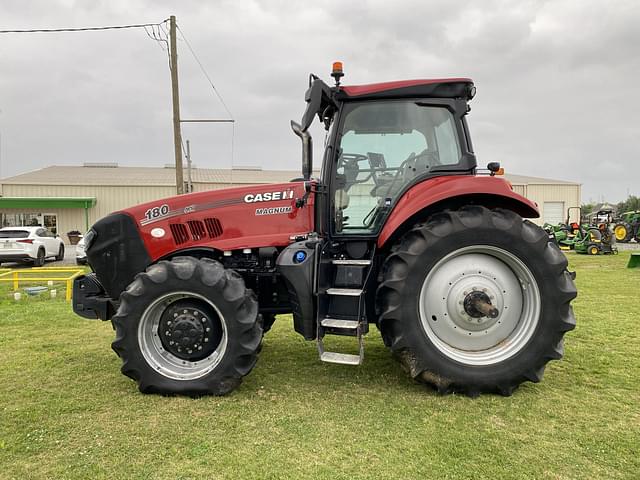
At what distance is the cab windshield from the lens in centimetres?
401

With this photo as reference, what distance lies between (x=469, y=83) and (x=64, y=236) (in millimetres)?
30096

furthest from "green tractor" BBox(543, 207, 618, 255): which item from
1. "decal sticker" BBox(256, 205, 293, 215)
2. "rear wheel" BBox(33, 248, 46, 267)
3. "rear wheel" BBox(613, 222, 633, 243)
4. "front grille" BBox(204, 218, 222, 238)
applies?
"rear wheel" BBox(33, 248, 46, 267)

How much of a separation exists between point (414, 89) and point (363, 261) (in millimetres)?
1527

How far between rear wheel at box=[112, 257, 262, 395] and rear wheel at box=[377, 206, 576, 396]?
1157mm

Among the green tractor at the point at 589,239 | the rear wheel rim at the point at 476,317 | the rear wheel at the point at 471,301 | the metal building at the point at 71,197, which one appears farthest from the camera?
the metal building at the point at 71,197

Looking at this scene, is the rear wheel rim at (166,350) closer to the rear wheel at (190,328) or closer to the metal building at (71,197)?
the rear wheel at (190,328)

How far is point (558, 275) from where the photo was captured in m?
3.62

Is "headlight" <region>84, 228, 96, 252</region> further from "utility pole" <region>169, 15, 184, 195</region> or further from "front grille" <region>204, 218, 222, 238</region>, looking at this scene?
"utility pole" <region>169, 15, 184, 195</region>

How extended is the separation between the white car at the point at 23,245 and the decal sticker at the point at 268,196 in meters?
14.0

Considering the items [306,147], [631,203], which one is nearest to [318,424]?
[306,147]

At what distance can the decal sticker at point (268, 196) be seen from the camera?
13.7ft

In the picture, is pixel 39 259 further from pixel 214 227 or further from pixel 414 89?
pixel 414 89

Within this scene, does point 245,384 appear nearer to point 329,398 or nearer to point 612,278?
point 329,398

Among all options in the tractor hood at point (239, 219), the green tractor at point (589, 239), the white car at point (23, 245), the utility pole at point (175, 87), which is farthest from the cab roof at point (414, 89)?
the green tractor at point (589, 239)
